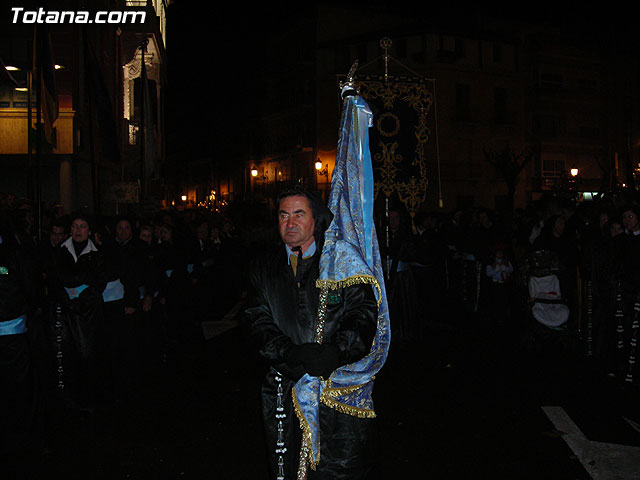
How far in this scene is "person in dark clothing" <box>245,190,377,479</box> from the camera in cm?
338

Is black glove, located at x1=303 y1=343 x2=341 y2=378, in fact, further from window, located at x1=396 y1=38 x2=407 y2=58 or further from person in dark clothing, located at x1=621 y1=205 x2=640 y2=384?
window, located at x1=396 y1=38 x2=407 y2=58

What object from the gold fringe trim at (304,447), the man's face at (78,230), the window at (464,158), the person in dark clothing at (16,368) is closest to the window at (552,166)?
the window at (464,158)

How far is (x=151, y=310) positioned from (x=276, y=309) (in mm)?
5378

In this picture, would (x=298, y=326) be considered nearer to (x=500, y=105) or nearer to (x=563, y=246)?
(x=563, y=246)

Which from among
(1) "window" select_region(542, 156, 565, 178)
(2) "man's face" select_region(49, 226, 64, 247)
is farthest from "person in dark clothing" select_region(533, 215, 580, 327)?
(1) "window" select_region(542, 156, 565, 178)

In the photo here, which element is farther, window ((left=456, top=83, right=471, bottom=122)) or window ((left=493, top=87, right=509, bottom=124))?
window ((left=493, top=87, right=509, bottom=124))

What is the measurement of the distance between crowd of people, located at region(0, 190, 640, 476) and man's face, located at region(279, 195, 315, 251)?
299 centimetres

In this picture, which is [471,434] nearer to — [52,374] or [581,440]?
[581,440]

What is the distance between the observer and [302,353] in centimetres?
314

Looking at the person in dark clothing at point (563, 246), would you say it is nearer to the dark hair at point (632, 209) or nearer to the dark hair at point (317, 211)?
the dark hair at point (632, 209)

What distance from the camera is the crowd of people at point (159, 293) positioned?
570cm

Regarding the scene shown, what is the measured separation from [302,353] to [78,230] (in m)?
4.52

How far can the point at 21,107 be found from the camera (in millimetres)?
19281

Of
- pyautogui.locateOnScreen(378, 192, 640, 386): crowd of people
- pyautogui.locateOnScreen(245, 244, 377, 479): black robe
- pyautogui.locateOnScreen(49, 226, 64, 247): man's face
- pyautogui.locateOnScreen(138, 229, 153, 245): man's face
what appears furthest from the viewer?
pyautogui.locateOnScreen(138, 229, 153, 245): man's face
